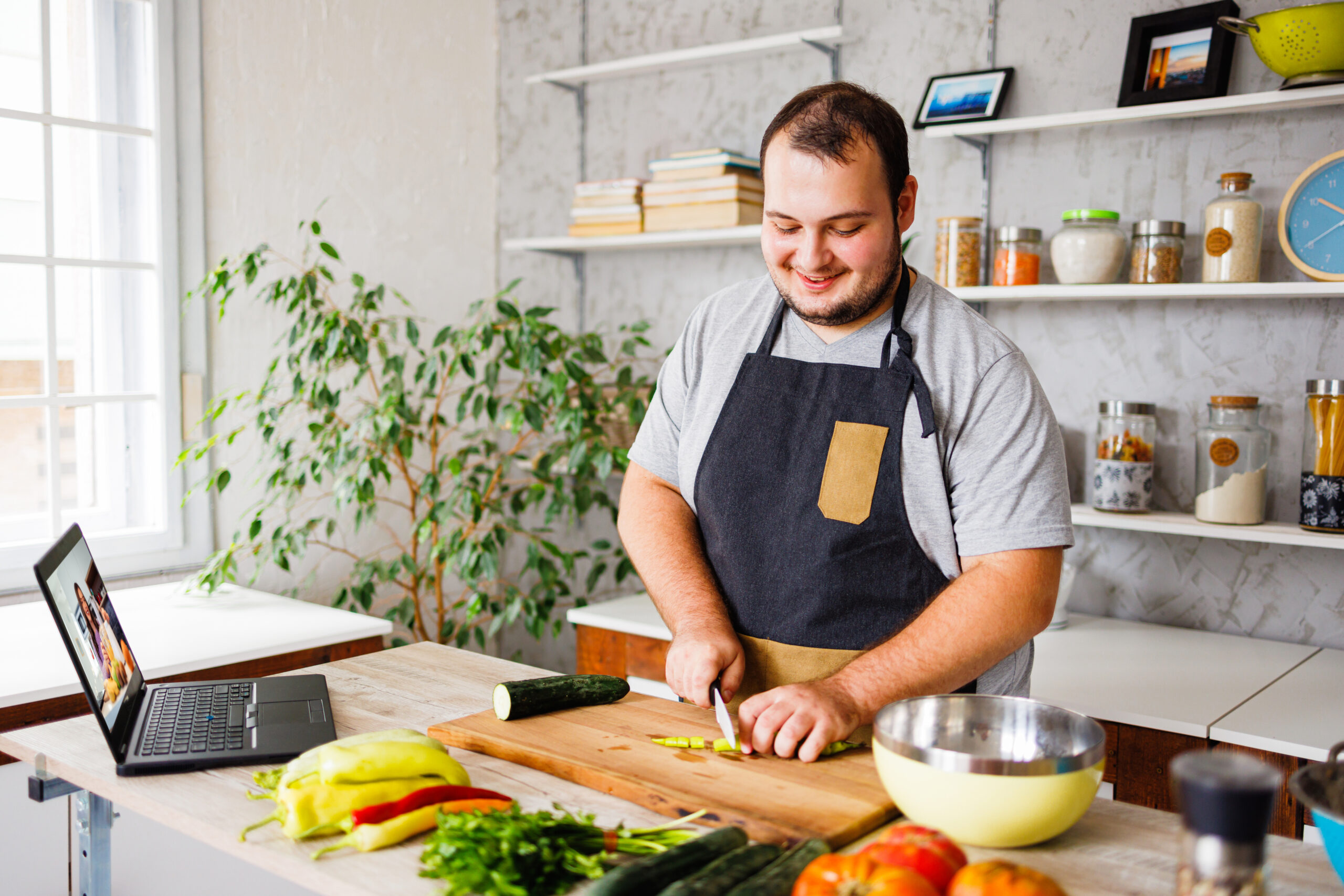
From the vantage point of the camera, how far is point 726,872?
2.97ft

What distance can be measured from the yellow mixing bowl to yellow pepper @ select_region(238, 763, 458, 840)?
465mm

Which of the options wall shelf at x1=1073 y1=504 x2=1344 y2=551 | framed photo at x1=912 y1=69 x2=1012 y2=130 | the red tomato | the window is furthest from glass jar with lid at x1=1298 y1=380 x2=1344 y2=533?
the window

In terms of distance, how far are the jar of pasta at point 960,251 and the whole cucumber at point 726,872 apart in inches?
76.8

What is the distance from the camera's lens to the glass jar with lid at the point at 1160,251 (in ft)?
7.83

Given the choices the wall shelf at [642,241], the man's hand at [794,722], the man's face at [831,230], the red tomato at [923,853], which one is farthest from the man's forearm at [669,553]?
the wall shelf at [642,241]

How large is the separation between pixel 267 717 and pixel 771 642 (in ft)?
2.29

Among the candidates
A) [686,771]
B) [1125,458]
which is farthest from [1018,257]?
[686,771]

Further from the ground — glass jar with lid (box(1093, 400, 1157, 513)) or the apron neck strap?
the apron neck strap

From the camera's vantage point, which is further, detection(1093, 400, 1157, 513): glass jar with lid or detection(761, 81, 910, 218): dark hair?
detection(1093, 400, 1157, 513): glass jar with lid

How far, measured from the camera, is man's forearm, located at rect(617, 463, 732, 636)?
5.23ft

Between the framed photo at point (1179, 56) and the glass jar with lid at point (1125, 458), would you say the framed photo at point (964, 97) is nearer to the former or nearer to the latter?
the framed photo at point (1179, 56)

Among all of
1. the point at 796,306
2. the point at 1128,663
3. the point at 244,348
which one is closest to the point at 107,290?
the point at 244,348

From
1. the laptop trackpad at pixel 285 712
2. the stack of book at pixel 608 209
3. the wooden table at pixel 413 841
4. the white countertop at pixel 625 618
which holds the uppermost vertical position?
the stack of book at pixel 608 209

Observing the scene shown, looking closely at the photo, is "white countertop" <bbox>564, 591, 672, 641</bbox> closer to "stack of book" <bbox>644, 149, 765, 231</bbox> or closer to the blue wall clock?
"stack of book" <bbox>644, 149, 765, 231</bbox>
